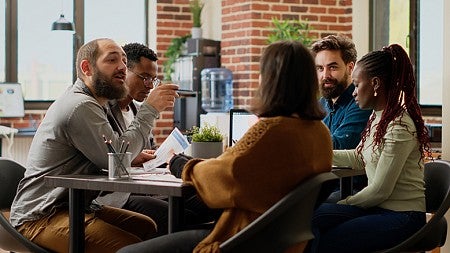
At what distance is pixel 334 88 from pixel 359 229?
1.14 metres

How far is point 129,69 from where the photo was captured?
409cm

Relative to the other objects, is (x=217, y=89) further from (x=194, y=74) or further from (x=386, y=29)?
(x=386, y=29)

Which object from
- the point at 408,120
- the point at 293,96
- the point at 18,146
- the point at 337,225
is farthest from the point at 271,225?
the point at 18,146

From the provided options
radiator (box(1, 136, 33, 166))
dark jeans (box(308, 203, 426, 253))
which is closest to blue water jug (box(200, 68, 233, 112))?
radiator (box(1, 136, 33, 166))

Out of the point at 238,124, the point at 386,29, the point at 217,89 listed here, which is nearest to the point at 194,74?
the point at 217,89

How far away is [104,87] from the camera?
3.36 metres

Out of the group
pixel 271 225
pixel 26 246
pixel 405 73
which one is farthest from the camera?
pixel 405 73

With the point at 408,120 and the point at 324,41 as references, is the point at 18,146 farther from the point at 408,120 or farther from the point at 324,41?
the point at 408,120

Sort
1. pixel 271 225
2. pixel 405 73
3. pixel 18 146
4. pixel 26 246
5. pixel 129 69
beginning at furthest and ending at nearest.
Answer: pixel 18 146
pixel 129 69
pixel 405 73
pixel 26 246
pixel 271 225

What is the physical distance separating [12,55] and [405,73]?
6.14 m

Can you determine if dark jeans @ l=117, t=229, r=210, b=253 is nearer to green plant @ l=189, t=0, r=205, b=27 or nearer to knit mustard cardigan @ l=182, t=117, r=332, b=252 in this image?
knit mustard cardigan @ l=182, t=117, r=332, b=252

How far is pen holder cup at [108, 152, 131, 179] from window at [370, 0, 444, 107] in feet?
16.3

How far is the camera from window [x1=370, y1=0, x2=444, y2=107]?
24.4ft

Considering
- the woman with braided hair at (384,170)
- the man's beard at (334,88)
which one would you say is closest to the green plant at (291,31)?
the man's beard at (334,88)
